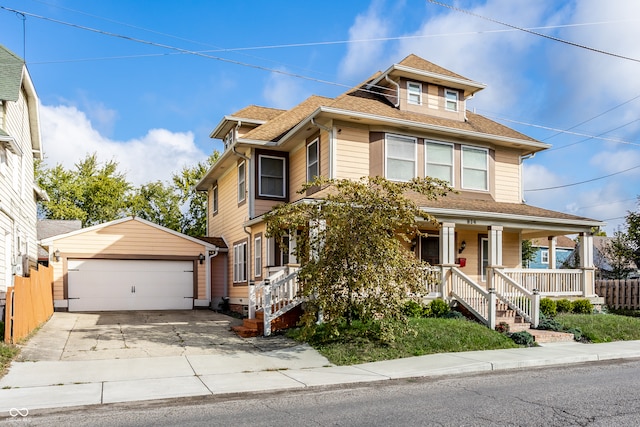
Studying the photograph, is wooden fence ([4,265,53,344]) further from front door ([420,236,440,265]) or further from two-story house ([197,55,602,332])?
front door ([420,236,440,265])

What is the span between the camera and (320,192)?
16766 mm

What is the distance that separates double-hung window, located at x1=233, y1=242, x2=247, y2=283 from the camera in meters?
20.9

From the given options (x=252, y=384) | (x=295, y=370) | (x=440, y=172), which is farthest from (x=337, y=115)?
(x=252, y=384)

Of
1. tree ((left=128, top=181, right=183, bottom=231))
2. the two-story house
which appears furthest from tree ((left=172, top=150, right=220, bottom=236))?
the two-story house

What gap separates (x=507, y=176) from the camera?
2008 cm

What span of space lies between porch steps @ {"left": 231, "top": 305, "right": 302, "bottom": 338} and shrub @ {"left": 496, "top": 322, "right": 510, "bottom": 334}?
5081mm

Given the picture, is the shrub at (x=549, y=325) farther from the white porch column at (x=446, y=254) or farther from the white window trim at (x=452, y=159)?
the white window trim at (x=452, y=159)

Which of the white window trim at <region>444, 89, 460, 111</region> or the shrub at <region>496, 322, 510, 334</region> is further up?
the white window trim at <region>444, 89, 460, 111</region>

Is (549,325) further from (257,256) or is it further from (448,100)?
(257,256)

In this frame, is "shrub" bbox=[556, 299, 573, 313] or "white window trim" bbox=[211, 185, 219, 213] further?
"white window trim" bbox=[211, 185, 219, 213]

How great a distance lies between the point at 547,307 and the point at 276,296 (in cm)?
782

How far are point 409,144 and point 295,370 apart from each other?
9.67 meters

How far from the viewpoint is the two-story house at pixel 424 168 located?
17.1 metres

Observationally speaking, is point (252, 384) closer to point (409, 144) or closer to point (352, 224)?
point (352, 224)
